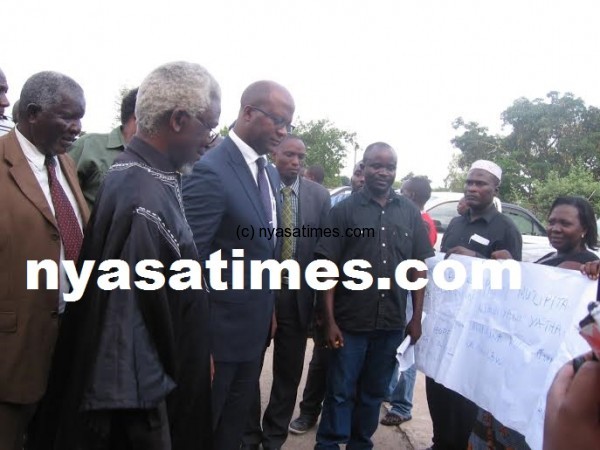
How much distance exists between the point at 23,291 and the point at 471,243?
101 inches

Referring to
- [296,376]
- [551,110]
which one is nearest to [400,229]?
[296,376]

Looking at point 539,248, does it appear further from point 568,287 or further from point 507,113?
point 507,113

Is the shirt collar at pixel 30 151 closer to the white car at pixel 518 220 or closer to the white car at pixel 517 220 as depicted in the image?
the white car at pixel 517 220

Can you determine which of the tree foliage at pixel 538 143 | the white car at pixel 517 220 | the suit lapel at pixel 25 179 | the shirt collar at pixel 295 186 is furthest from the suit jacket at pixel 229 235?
the tree foliage at pixel 538 143

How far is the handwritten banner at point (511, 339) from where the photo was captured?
7.88 feet

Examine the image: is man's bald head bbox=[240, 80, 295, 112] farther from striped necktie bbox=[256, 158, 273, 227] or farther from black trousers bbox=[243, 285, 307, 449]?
black trousers bbox=[243, 285, 307, 449]

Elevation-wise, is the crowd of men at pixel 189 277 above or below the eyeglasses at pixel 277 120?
below

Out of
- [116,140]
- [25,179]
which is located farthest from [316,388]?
[25,179]

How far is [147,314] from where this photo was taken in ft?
5.50

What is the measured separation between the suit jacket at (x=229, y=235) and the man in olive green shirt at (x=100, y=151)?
0.75 m

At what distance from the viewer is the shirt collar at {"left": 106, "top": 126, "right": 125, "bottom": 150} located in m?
3.23

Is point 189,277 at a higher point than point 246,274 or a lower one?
higher

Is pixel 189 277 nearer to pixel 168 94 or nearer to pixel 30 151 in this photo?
pixel 168 94

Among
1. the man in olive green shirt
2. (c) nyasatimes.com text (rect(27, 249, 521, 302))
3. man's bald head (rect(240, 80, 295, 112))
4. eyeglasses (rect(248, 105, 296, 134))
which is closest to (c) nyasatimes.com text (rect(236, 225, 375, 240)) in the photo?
(c) nyasatimes.com text (rect(27, 249, 521, 302))
